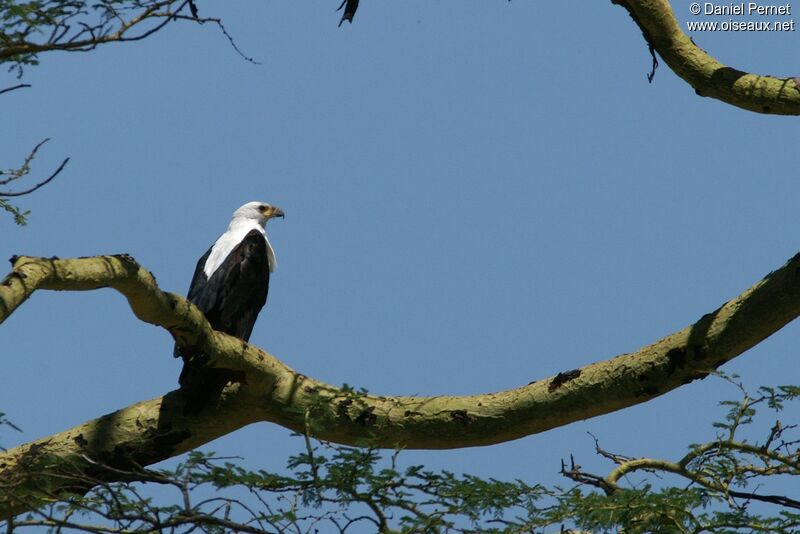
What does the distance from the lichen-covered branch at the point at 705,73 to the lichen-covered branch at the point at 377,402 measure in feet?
2.99

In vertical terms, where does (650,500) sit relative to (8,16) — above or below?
below

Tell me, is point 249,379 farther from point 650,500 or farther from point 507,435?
point 650,500

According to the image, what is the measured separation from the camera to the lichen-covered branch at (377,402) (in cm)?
550

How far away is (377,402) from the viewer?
19.2 feet

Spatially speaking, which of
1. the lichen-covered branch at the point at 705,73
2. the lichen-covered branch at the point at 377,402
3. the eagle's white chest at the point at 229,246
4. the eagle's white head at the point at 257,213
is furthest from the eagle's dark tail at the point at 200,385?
the lichen-covered branch at the point at 705,73

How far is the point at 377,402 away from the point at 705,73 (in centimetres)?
243

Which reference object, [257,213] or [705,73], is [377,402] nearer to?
[705,73]

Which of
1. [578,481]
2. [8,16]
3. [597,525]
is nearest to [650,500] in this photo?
[597,525]

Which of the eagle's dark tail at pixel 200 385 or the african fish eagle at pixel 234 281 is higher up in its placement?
the african fish eagle at pixel 234 281

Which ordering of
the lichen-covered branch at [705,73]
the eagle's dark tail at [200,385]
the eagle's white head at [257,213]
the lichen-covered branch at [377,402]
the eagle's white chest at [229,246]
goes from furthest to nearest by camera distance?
the eagle's white head at [257,213], the eagle's white chest at [229,246], the eagle's dark tail at [200,385], the lichen-covered branch at [705,73], the lichen-covered branch at [377,402]

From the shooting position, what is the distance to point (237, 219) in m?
8.09

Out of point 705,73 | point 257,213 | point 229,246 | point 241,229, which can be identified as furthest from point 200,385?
→ point 705,73

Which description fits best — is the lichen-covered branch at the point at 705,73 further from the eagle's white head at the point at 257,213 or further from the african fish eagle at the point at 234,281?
the eagle's white head at the point at 257,213

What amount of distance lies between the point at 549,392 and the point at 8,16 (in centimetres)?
305
